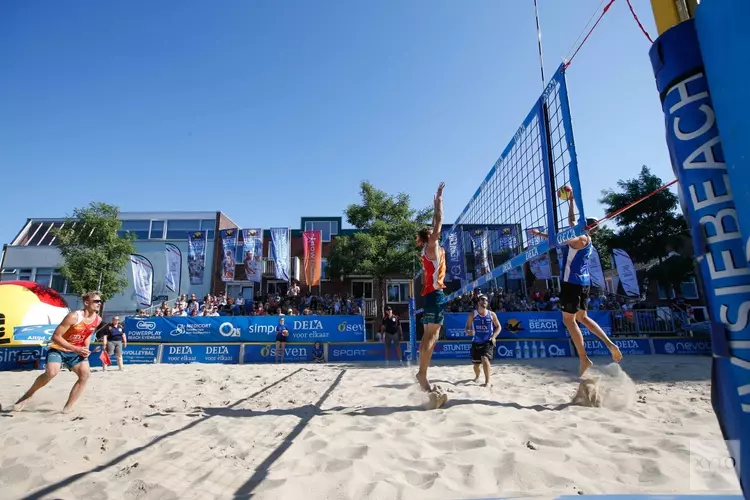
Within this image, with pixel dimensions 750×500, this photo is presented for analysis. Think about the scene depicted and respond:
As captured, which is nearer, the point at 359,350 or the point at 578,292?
the point at 578,292

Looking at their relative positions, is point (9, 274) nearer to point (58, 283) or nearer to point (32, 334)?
point (58, 283)

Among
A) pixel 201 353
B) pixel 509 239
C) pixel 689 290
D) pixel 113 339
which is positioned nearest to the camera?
pixel 509 239

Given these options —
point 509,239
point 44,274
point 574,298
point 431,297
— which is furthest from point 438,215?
point 44,274

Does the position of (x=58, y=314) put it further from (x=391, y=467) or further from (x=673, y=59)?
(x=673, y=59)

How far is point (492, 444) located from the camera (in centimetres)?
282

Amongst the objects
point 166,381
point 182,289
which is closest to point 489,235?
point 166,381

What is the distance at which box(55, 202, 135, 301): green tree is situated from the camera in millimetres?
19234

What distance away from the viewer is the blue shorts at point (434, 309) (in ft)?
13.4

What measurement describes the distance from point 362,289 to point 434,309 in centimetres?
1975

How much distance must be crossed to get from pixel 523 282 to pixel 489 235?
14.6 metres

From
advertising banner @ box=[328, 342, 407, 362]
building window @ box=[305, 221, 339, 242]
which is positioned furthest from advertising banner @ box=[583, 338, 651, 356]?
building window @ box=[305, 221, 339, 242]

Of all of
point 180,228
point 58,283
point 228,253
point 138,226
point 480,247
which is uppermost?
point 138,226

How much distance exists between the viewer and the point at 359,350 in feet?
40.2

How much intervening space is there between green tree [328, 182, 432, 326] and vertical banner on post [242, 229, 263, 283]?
4.18m
